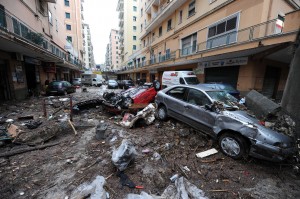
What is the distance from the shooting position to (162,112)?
5.81 m

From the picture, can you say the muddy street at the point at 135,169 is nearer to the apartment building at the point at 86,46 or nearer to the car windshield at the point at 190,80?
the car windshield at the point at 190,80

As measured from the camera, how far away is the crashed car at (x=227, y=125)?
284 centimetres

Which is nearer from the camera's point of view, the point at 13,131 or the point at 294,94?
the point at 294,94

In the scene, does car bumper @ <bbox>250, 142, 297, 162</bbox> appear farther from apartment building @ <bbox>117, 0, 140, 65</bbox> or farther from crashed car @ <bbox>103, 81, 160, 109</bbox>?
apartment building @ <bbox>117, 0, 140, 65</bbox>

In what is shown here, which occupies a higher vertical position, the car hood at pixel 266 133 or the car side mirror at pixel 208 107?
the car side mirror at pixel 208 107

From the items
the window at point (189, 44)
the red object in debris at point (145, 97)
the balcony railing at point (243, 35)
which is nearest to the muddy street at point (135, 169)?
the red object in debris at point (145, 97)

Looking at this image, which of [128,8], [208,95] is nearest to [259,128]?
[208,95]

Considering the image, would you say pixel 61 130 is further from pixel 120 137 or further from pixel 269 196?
pixel 269 196

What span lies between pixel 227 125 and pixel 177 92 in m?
2.26

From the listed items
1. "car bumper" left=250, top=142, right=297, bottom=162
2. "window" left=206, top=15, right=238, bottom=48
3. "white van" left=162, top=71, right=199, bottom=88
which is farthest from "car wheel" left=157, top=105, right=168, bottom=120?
"window" left=206, top=15, right=238, bottom=48

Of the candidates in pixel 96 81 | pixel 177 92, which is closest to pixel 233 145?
pixel 177 92

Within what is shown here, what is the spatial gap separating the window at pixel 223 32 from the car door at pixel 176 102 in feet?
26.7

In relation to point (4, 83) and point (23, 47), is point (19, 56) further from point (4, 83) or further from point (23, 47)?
point (23, 47)

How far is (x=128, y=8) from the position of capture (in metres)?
43.5
